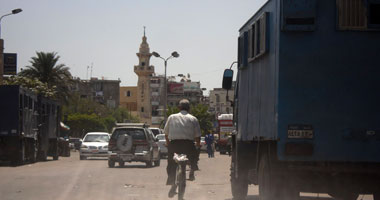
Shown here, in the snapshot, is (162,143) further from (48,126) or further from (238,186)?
(238,186)

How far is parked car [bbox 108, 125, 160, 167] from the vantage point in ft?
98.5

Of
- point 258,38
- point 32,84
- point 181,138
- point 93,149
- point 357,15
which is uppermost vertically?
point 32,84

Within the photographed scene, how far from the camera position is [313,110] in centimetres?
942

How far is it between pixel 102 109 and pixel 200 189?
116421 millimetres

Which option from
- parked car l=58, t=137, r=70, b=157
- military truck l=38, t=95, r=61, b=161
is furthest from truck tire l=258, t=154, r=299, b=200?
parked car l=58, t=137, r=70, b=157

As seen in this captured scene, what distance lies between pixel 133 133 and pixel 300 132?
21.8 metres

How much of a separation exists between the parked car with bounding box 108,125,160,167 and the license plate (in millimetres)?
20853

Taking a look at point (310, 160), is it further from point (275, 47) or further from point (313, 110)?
point (275, 47)

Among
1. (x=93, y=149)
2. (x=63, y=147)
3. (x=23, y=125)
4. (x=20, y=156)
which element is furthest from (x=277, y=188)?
(x=63, y=147)

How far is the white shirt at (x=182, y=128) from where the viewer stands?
12766 mm

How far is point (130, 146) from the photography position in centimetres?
3016

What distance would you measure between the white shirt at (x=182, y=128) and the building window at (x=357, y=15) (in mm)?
4078

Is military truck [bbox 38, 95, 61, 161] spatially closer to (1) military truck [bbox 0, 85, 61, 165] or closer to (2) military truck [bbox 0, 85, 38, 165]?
(1) military truck [bbox 0, 85, 61, 165]

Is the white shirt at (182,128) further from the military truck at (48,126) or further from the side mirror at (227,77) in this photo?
the military truck at (48,126)
